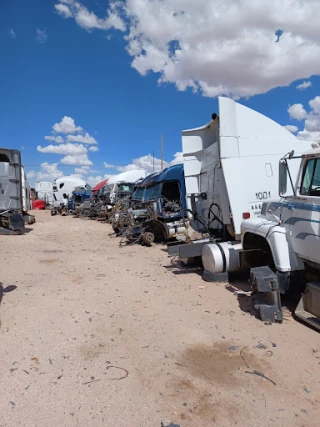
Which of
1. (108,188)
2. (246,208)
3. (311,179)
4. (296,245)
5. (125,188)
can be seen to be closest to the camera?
(311,179)

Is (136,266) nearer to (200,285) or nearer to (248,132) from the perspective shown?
(200,285)

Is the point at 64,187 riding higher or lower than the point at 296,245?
higher

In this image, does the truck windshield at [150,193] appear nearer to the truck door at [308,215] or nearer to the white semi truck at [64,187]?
the truck door at [308,215]

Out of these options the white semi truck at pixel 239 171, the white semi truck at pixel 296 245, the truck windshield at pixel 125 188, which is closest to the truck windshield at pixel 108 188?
the truck windshield at pixel 125 188

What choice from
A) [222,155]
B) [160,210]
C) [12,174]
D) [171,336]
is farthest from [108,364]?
[12,174]

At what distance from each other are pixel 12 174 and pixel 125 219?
6093 mm

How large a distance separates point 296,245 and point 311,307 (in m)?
0.85

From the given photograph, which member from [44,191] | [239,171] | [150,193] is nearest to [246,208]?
[239,171]

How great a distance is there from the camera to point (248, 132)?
6801mm

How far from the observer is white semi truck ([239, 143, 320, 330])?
13.3 ft

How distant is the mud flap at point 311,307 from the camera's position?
3.93m

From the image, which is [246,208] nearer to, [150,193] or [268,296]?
[268,296]

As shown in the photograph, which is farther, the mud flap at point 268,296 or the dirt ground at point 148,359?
the mud flap at point 268,296

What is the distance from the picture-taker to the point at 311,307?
4059mm
